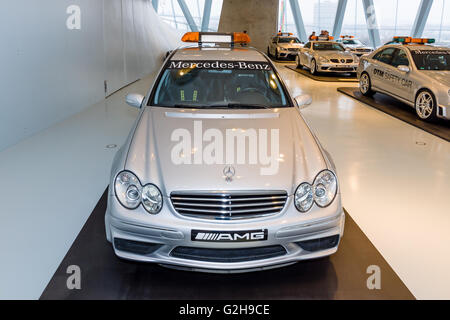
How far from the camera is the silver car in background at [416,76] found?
6.75 meters

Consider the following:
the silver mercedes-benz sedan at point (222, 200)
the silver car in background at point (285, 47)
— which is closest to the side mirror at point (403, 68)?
the silver mercedes-benz sedan at point (222, 200)

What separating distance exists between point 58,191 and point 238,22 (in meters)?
18.7

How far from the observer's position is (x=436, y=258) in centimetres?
299

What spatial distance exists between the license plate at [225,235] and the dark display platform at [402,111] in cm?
482

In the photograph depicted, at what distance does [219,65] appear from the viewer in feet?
12.5

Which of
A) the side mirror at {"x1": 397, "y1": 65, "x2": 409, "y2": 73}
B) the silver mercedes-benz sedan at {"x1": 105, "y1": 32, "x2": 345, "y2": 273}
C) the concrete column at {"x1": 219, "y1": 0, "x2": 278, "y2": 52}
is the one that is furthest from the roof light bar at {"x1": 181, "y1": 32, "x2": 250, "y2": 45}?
the concrete column at {"x1": 219, "y1": 0, "x2": 278, "y2": 52}

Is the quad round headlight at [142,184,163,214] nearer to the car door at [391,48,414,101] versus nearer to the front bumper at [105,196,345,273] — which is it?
the front bumper at [105,196,345,273]

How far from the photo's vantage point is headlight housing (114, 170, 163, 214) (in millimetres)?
2416

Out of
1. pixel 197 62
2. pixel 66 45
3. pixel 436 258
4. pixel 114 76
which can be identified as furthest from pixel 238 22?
pixel 436 258

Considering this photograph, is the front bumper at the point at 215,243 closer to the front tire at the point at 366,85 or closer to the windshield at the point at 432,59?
the windshield at the point at 432,59

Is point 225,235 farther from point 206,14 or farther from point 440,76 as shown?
point 206,14
